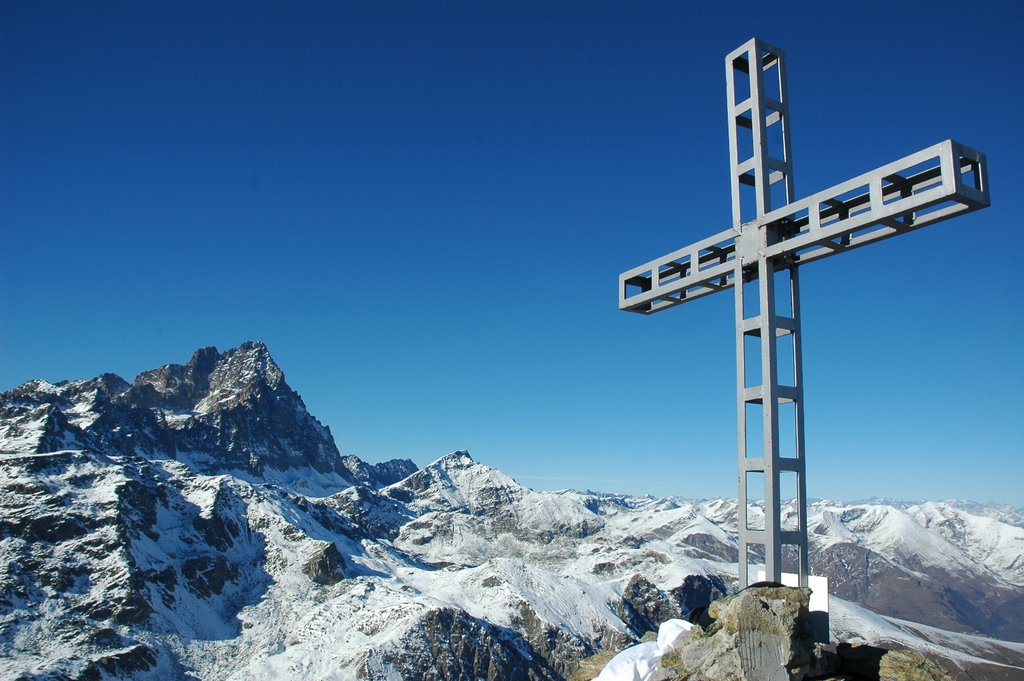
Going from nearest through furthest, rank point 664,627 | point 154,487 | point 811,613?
point 811,613 → point 664,627 → point 154,487

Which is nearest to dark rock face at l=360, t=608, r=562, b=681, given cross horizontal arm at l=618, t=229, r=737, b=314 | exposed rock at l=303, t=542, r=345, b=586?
exposed rock at l=303, t=542, r=345, b=586

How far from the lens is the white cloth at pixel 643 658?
1042 centimetres

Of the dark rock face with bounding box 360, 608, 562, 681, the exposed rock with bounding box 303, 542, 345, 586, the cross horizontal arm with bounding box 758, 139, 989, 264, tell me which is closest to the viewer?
the cross horizontal arm with bounding box 758, 139, 989, 264

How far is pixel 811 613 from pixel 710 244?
5.62 meters

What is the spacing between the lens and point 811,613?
33.9 feet

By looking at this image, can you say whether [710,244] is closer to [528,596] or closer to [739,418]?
[739,418]

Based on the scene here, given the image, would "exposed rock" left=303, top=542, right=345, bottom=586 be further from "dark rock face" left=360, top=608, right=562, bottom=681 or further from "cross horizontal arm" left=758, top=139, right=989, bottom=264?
"cross horizontal arm" left=758, top=139, right=989, bottom=264

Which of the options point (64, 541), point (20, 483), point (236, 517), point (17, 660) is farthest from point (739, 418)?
point (236, 517)

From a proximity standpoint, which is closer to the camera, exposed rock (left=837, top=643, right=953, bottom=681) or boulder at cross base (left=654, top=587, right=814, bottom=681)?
boulder at cross base (left=654, top=587, right=814, bottom=681)

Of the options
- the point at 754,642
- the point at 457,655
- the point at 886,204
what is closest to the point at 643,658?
the point at 754,642

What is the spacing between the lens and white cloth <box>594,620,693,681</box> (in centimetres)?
1042

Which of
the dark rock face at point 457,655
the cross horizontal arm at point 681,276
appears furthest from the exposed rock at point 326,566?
the cross horizontal arm at point 681,276

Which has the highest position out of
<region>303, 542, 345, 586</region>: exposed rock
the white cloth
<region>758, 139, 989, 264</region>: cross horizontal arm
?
<region>758, 139, 989, 264</region>: cross horizontal arm

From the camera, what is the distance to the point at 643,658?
10.7 meters
